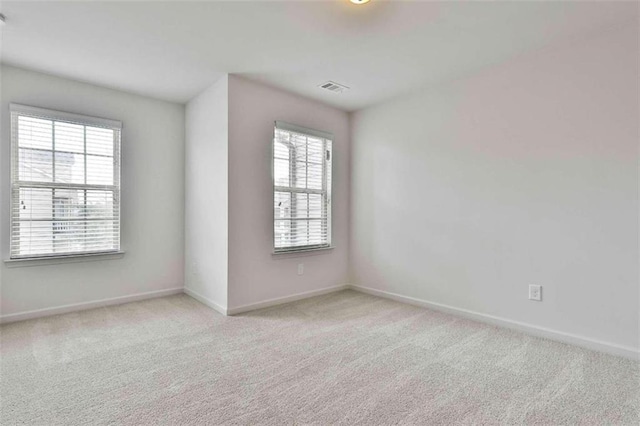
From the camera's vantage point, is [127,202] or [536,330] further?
[127,202]

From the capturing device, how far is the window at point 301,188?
3670mm

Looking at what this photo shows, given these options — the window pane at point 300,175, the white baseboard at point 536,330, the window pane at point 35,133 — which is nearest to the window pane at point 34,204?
the window pane at point 35,133

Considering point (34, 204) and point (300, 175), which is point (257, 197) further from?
point (34, 204)

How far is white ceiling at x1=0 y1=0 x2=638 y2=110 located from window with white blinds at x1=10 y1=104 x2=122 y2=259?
51cm

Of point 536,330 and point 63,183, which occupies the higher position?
point 63,183

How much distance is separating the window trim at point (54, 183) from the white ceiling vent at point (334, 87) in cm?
226

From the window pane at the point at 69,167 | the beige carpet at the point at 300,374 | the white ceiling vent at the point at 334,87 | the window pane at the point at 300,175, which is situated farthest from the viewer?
the window pane at the point at 300,175

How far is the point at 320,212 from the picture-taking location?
4.11 meters

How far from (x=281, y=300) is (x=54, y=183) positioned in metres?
2.53

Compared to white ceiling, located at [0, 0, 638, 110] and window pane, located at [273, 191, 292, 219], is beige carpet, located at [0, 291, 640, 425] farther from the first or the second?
white ceiling, located at [0, 0, 638, 110]

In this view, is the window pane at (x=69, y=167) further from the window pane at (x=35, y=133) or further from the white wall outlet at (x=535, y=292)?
the white wall outlet at (x=535, y=292)

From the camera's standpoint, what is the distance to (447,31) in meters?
2.41

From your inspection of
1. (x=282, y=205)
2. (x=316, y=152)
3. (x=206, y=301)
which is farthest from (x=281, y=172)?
(x=206, y=301)

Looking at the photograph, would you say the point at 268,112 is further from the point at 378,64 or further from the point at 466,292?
the point at 466,292
